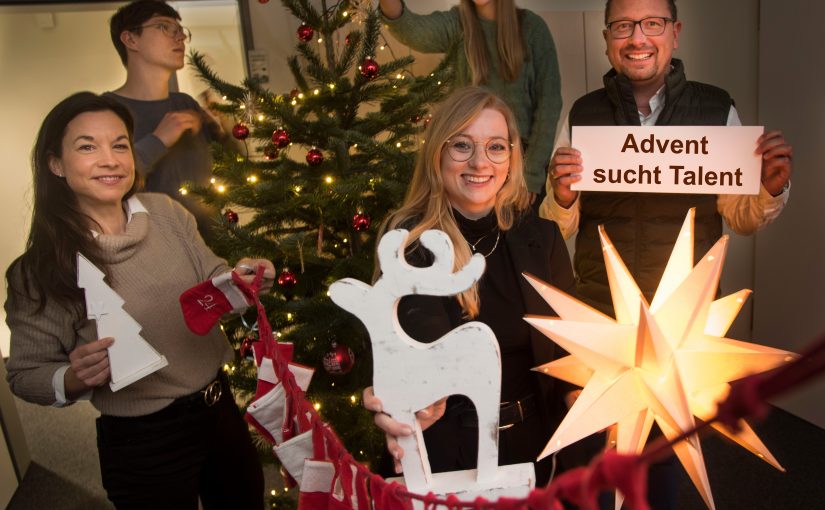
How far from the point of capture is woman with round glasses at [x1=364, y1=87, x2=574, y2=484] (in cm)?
125

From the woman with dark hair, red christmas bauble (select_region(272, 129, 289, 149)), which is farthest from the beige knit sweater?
red christmas bauble (select_region(272, 129, 289, 149))

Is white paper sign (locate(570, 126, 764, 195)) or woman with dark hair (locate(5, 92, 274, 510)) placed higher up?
white paper sign (locate(570, 126, 764, 195))

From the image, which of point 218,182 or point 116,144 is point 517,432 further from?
point 218,182

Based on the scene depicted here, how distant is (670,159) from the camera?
4.96 feet

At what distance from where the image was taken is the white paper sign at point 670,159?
147 centimetres

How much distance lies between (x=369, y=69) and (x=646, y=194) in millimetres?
891

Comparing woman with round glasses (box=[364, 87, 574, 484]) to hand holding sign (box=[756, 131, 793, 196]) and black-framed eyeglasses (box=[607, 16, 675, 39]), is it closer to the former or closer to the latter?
black-framed eyeglasses (box=[607, 16, 675, 39])

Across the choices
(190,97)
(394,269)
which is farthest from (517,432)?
(190,97)

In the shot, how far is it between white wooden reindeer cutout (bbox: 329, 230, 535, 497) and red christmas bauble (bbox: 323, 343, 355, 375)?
38.4 inches

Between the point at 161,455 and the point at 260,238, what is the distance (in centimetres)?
71

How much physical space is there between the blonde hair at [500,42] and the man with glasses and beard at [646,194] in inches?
33.5

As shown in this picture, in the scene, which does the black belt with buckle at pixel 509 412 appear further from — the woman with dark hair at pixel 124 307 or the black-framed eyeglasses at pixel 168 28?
the black-framed eyeglasses at pixel 168 28

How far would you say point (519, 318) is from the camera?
4.27 feet

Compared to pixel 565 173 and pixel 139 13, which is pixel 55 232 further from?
pixel 139 13
